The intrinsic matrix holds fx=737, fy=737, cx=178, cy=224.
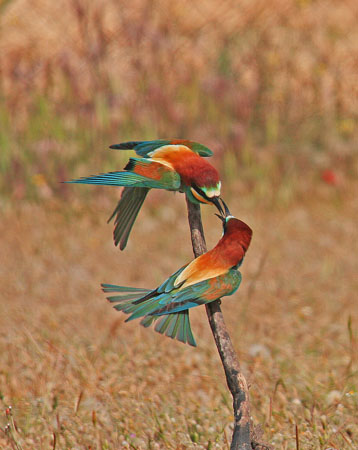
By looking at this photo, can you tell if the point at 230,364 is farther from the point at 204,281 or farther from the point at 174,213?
the point at 174,213

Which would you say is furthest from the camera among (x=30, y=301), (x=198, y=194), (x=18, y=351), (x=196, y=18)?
(x=196, y=18)

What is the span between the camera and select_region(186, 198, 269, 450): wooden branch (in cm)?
153

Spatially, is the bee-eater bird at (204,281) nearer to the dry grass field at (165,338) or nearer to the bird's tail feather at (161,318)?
the bird's tail feather at (161,318)

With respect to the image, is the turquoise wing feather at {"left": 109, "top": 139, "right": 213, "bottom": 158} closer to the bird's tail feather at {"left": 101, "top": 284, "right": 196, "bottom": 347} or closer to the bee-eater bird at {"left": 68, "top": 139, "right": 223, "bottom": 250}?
the bee-eater bird at {"left": 68, "top": 139, "right": 223, "bottom": 250}

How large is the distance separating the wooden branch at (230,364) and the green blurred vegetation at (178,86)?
10.00 ft

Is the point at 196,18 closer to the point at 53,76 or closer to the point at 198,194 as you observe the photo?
the point at 53,76

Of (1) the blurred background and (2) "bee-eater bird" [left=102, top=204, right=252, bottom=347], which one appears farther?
(1) the blurred background

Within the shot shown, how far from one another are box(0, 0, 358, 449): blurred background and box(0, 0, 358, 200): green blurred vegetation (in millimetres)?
14

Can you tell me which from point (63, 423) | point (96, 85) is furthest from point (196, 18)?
point (63, 423)

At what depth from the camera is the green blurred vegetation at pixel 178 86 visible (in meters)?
4.74

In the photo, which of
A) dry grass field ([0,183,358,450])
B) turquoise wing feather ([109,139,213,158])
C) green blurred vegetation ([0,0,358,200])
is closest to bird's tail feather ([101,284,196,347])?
turquoise wing feather ([109,139,213,158])

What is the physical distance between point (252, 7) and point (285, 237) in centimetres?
234

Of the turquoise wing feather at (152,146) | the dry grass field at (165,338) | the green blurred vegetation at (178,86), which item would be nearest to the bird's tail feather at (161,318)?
the turquoise wing feather at (152,146)

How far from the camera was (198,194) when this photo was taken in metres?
1.48
